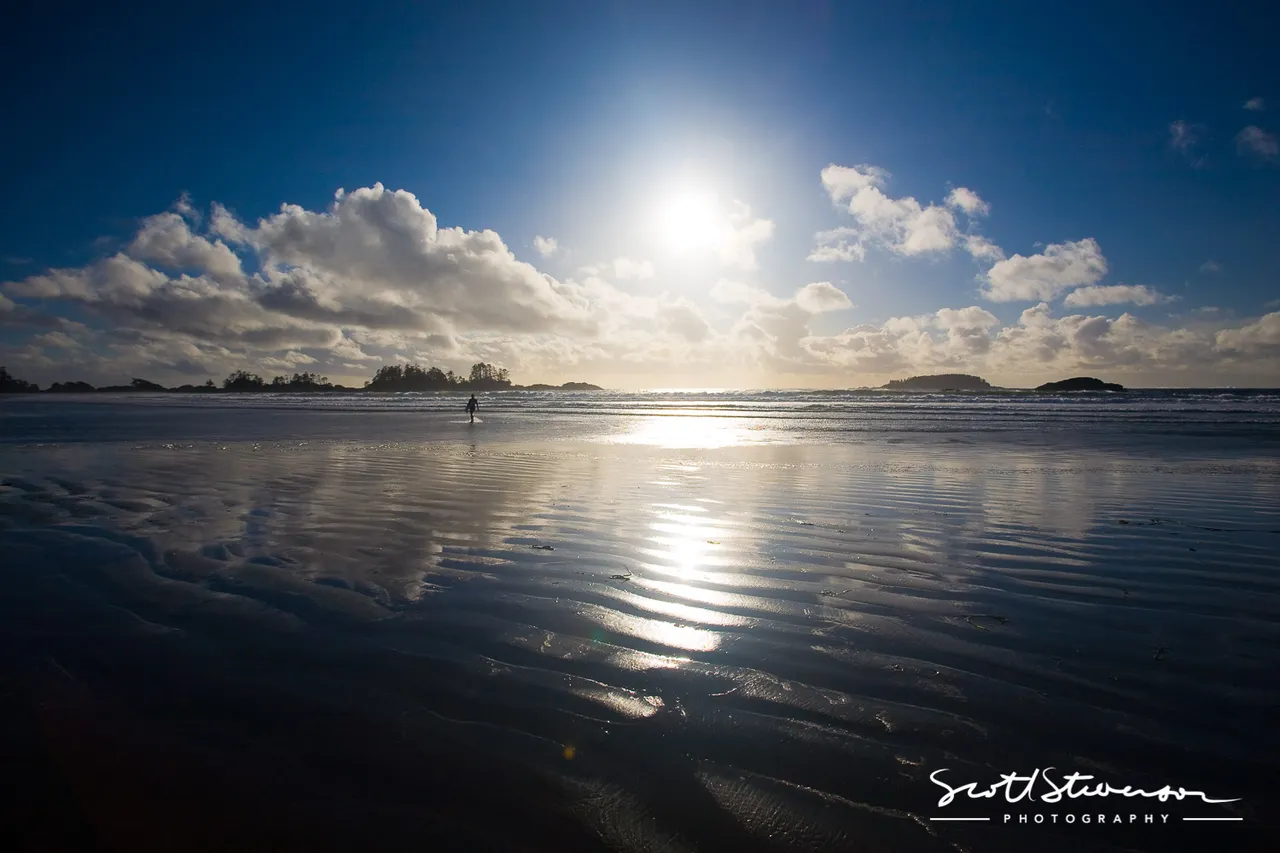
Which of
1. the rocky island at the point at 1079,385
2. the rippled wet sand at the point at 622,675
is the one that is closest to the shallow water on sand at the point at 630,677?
the rippled wet sand at the point at 622,675

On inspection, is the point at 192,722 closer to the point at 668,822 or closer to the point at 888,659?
the point at 668,822

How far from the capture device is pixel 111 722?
140 inches

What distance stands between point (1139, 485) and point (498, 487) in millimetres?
13488

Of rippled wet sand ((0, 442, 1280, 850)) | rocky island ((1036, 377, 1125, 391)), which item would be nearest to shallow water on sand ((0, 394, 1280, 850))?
rippled wet sand ((0, 442, 1280, 850))

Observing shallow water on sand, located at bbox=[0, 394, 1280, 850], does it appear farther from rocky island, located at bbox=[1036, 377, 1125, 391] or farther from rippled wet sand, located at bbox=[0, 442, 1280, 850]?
rocky island, located at bbox=[1036, 377, 1125, 391]

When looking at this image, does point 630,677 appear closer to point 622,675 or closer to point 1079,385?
point 622,675

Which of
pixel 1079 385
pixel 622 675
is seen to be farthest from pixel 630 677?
pixel 1079 385

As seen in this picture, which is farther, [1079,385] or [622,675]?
[1079,385]

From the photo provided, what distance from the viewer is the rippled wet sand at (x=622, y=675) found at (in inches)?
111

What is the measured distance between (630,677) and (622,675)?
0.07 metres

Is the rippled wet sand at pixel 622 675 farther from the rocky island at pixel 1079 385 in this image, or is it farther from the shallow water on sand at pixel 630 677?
the rocky island at pixel 1079 385

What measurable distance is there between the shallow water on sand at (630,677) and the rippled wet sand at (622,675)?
0.02 metres

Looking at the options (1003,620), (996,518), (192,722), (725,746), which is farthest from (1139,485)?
(192,722)

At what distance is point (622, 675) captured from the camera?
13.8 feet
